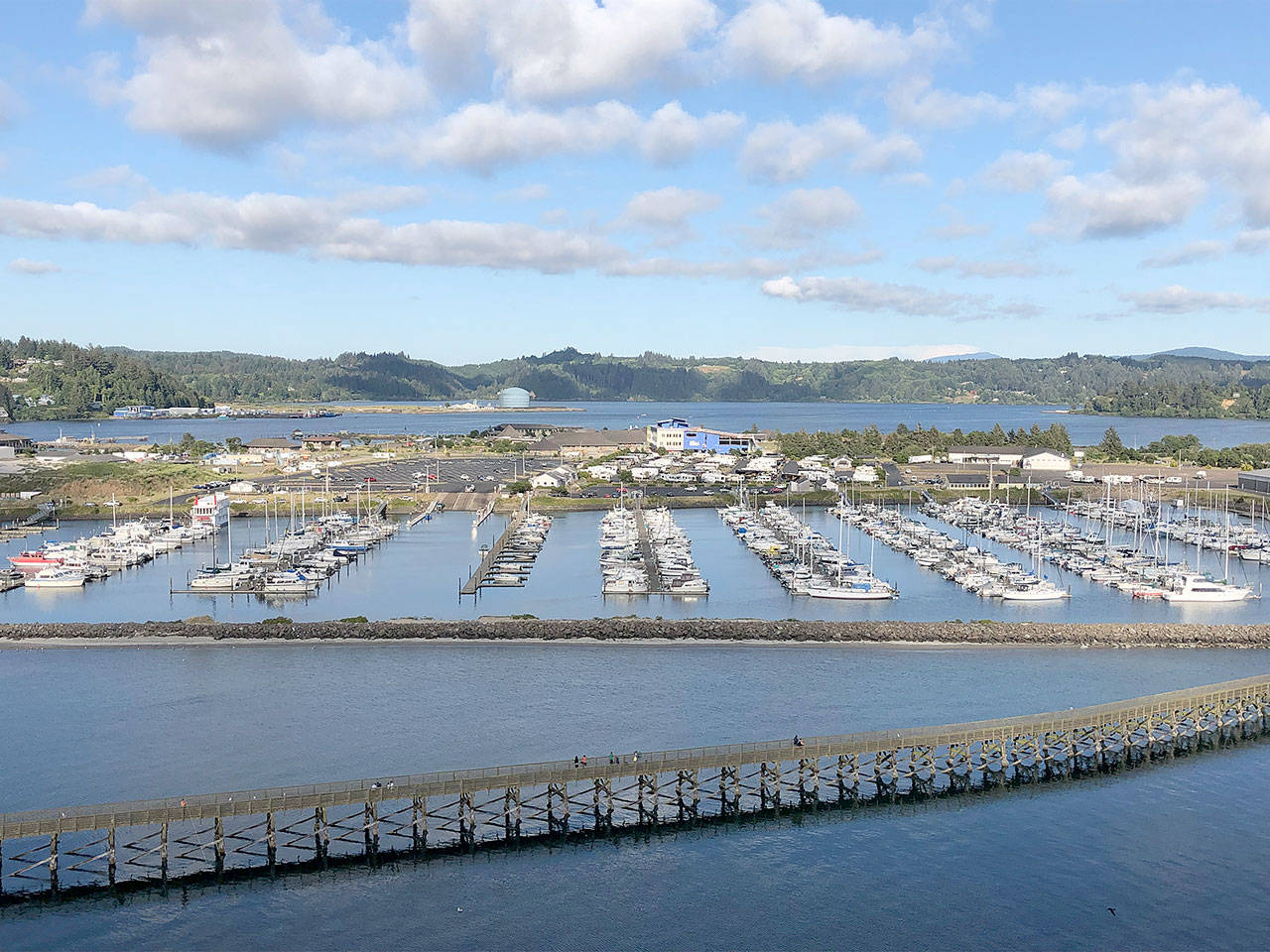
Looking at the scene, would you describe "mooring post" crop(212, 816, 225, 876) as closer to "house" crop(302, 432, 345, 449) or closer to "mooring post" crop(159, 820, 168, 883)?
"mooring post" crop(159, 820, 168, 883)

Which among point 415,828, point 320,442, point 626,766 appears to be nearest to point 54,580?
point 415,828

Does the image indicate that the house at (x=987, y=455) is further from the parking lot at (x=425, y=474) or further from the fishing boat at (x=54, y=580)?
the fishing boat at (x=54, y=580)

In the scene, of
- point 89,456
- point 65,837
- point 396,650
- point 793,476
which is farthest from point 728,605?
point 89,456

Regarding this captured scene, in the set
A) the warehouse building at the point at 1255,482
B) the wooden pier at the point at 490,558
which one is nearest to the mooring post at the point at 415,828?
the wooden pier at the point at 490,558

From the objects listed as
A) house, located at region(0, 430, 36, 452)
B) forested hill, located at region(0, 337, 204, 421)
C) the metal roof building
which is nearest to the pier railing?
house, located at region(0, 430, 36, 452)

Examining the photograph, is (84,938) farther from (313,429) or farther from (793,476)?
(313,429)
